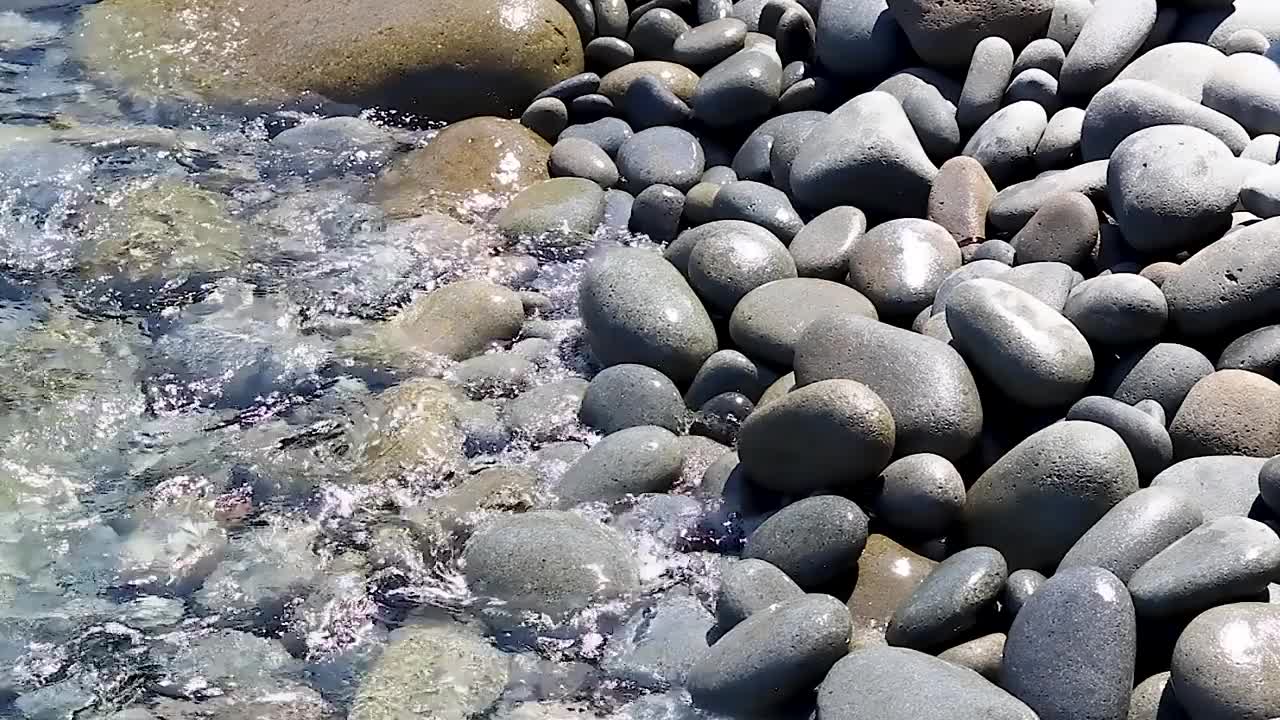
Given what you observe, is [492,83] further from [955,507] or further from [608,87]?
[955,507]

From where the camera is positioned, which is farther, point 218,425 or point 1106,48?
point 1106,48

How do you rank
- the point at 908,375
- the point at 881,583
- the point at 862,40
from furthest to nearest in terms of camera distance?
1. the point at 862,40
2. the point at 908,375
3. the point at 881,583

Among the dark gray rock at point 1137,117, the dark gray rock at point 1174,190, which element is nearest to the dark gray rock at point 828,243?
the dark gray rock at point 1137,117

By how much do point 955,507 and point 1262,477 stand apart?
88 cm

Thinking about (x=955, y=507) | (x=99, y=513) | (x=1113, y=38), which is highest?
(x=1113, y=38)

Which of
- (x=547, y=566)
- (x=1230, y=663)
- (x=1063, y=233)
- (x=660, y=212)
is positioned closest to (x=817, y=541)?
(x=547, y=566)

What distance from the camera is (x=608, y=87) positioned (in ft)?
23.8

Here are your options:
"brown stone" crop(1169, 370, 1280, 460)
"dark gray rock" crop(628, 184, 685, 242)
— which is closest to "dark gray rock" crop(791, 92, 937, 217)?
"dark gray rock" crop(628, 184, 685, 242)

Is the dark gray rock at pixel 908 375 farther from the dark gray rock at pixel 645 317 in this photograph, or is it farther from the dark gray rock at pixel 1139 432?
the dark gray rock at pixel 645 317

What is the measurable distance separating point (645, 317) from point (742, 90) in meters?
2.01

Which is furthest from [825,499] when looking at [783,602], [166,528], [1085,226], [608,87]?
[608,87]

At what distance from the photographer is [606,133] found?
704 centimetres

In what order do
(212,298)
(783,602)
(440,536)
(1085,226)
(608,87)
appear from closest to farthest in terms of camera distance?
1. (783,602)
2. (440,536)
3. (1085,226)
4. (212,298)
5. (608,87)

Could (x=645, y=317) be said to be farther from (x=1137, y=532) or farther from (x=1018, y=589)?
(x=1137, y=532)
